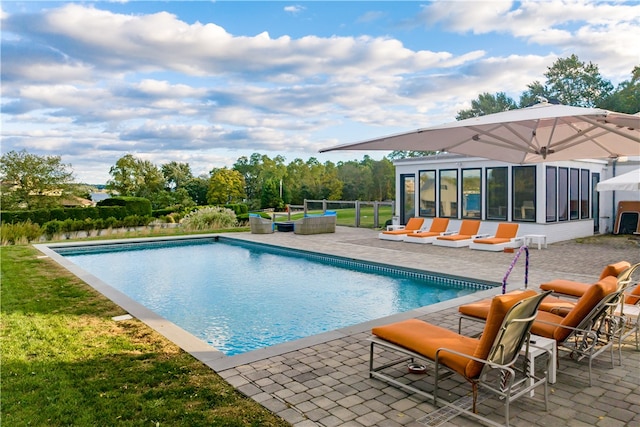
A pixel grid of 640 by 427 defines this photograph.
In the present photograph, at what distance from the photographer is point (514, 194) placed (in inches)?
570

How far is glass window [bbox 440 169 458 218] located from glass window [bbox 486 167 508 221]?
1226 mm

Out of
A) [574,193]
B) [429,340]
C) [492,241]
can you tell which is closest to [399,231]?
[492,241]

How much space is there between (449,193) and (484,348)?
44.5 ft

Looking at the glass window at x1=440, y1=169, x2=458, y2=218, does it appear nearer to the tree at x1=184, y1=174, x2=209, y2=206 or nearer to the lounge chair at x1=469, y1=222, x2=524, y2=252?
the lounge chair at x1=469, y1=222, x2=524, y2=252

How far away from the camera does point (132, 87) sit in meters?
17.2

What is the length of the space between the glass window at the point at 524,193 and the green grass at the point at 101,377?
12376 millimetres

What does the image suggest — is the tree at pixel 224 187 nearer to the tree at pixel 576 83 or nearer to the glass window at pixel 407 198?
the glass window at pixel 407 198

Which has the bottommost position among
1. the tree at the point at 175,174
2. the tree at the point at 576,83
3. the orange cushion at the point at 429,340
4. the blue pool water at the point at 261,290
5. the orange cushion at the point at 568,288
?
the blue pool water at the point at 261,290

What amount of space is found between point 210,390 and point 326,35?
38.7 ft

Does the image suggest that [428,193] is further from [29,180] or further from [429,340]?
[29,180]

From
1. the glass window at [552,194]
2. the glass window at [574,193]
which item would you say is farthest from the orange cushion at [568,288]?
the glass window at [574,193]

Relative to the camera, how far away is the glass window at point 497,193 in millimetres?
14719

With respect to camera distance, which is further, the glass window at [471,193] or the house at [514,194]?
the glass window at [471,193]

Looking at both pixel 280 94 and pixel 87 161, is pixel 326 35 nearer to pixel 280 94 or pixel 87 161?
pixel 280 94
